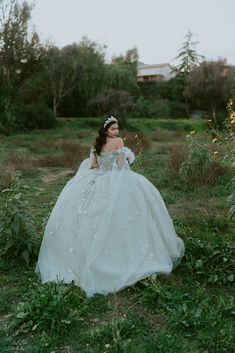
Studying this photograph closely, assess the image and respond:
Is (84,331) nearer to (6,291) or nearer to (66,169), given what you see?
(6,291)

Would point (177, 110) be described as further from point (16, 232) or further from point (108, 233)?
point (108, 233)

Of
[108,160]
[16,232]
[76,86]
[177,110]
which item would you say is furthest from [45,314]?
[177,110]

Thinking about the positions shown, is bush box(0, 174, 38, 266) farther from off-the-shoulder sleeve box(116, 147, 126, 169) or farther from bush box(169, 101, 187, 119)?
bush box(169, 101, 187, 119)

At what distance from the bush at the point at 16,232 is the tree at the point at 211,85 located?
3258 centimetres

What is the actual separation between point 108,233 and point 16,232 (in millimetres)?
1170

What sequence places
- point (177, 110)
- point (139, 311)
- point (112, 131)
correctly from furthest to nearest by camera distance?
1. point (177, 110)
2. point (112, 131)
3. point (139, 311)

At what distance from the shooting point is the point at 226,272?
15.1ft

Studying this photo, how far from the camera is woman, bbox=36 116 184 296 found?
438cm

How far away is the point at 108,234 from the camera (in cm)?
450

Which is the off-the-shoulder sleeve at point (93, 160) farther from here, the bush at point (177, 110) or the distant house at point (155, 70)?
the distant house at point (155, 70)

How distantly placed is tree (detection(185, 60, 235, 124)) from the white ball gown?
107ft

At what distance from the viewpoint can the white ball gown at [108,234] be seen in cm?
437

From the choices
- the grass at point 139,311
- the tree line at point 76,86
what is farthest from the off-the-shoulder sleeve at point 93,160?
the tree line at point 76,86

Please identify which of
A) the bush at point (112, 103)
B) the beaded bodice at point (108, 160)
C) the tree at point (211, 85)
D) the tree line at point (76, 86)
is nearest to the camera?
the beaded bodice at point (108, 160)
